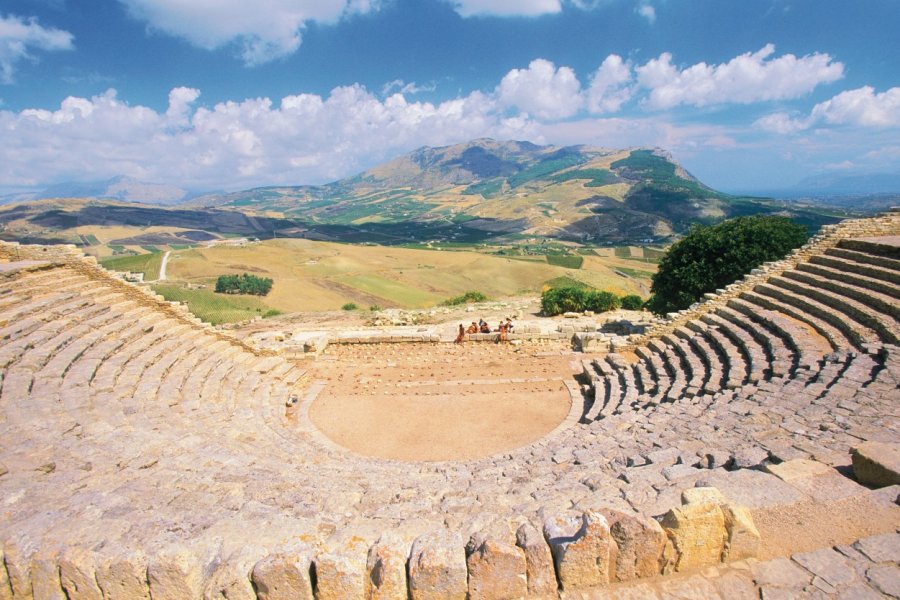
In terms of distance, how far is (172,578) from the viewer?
13.5 feet

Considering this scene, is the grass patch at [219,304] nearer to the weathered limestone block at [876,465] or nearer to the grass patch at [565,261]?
the weathered limestone block at [876,465]

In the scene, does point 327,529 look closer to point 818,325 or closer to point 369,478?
point 369,478

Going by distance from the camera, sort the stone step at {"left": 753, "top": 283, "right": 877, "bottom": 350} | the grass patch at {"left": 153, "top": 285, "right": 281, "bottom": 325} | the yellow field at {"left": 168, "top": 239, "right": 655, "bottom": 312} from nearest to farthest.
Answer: the stone step at {"left": 753, "top": 283, "right": 877, "bottom": 350}, the grass patch at {"left": 153, "top": 285, "right": 281, "bottom": 325}, the yellow field at {"left": 168, "top": 239, "right": 655, "bottom": 312}

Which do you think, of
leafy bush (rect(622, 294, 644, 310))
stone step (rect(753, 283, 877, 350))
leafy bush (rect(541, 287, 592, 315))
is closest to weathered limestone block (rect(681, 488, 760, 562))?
stone step (rect(753, 283, 877, 350))

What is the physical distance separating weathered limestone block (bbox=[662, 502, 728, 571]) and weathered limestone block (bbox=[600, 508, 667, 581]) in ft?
0.51

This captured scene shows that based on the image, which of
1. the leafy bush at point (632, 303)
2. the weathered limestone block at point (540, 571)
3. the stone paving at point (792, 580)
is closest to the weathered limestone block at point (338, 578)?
the weathered limestone block at point (540, 571)

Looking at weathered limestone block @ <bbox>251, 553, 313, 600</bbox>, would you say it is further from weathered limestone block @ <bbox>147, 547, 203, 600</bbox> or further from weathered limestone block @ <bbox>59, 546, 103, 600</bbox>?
weathered limestone block @ <bbox>59, 546, 103, 600</bbox>

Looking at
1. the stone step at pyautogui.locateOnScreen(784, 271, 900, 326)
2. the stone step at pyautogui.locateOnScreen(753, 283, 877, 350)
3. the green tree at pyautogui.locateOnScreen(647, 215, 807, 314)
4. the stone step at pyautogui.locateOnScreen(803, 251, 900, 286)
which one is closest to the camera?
the stone step at pyautogui.locateOnScreen(753, 283, 877, 350)

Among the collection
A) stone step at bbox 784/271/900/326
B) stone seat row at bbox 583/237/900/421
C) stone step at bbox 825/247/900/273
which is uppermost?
stone step at bbox 825/247/900/273

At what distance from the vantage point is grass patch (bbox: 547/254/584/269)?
9209 centimetres

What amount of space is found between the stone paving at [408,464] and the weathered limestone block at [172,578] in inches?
0.8

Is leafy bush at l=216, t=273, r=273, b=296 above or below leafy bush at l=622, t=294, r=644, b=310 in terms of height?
below

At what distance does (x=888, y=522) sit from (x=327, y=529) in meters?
6.05

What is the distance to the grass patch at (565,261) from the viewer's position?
92094 mm
